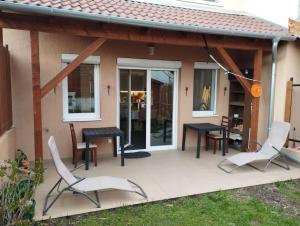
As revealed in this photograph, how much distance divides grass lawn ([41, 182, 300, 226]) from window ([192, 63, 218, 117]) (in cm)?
450

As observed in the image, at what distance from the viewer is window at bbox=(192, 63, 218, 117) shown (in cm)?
895

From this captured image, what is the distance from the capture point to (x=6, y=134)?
5.54 meters

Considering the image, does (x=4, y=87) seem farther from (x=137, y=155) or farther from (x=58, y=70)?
(x=137, y=155)

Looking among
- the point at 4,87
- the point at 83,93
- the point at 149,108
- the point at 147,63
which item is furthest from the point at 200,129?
the point at 4,87

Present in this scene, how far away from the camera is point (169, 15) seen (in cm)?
705

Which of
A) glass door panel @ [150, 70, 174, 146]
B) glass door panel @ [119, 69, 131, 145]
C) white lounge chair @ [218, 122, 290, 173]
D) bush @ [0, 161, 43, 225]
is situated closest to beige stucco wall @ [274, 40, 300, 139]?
white lounge chair @ [218, 122, 290, 173]

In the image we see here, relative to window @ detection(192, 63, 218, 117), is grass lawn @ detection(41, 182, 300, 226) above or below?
below

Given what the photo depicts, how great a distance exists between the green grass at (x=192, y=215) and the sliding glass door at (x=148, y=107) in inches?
146

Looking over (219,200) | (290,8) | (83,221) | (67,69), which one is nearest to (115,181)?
(83,221)

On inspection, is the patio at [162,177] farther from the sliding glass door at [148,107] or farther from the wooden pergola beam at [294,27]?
the wooden pergola beam at [294,27]

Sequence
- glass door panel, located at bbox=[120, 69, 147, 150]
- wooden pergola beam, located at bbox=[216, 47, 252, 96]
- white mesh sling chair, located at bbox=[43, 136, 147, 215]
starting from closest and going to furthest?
white mesh sling chair, located at bbox=[43, 136, 147, 215]
wooden pergola beam, located at bbox=[216, 47, 252, 96]
glass door panel, located at bbox=[120, 69, 147, 150]

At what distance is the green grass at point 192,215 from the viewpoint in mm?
4086

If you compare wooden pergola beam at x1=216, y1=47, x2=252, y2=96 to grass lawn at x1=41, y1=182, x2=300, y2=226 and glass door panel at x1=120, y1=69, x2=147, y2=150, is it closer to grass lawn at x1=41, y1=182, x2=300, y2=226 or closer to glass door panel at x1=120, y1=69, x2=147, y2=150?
glass door panel at x1=120, y1=69, x2=147, y2=150

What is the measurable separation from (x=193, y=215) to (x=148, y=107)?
4469 mm
